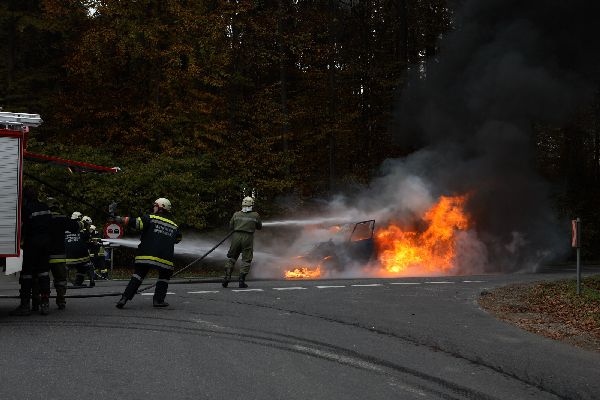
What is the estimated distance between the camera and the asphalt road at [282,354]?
541cm

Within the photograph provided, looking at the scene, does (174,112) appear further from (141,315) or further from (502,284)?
(141,315)

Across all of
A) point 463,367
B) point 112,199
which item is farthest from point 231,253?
point 112,199

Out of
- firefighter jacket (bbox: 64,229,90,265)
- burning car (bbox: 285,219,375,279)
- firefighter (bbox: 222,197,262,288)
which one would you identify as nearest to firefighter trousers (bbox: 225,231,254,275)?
firefighter (bbox: 222,197,262,288)

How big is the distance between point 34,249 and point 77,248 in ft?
13.1

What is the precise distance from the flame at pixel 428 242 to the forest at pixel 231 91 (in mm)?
3436

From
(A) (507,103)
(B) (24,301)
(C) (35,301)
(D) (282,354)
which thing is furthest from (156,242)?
(A) (507,103)

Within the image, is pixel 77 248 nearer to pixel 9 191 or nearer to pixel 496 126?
pixel 9 191

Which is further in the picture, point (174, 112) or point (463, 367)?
point (174, 112)

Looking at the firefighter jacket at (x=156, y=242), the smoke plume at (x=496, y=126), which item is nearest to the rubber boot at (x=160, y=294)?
the firefighter jacket at (x=156, y=242)

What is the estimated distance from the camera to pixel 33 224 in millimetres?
9133

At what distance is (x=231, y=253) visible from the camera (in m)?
12.9

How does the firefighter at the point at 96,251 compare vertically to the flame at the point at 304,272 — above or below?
above

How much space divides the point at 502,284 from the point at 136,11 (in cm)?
1969

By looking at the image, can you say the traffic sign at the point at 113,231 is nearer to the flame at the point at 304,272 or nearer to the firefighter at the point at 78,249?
the firefighter at the point at 78,249
